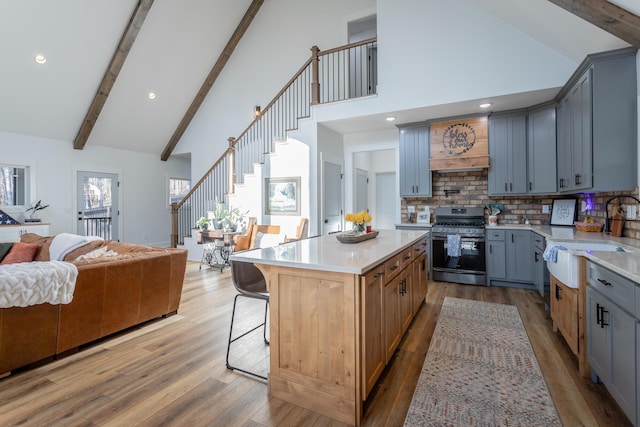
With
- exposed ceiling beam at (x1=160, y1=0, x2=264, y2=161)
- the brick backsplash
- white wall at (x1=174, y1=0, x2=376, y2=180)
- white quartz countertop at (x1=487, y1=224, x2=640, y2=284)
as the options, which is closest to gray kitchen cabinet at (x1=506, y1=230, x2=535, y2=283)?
the brick backsplash

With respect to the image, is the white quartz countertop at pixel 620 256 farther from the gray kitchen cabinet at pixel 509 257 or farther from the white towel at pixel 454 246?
the white towel at pixel 454 246

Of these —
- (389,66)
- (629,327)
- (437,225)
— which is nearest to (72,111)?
(389,66)

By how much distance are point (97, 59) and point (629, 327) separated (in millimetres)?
7952

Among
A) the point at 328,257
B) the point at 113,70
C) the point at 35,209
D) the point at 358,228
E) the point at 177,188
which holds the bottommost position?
the point at 328,257

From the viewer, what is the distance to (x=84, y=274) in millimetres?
2592

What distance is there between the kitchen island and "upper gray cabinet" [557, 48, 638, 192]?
2398mm

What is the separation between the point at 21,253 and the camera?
149 inches

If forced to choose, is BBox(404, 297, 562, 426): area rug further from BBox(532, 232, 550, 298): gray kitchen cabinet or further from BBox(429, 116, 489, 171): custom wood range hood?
BBox(429, 116, 489, 171): custom wood range hood

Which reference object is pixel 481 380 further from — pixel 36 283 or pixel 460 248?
pixel 36 283

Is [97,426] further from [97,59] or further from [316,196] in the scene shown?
[97,59]

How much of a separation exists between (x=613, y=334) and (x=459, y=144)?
3640 mm

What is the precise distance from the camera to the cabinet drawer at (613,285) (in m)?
1.57

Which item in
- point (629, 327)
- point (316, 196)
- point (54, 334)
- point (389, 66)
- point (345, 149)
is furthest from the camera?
point (345, 149)

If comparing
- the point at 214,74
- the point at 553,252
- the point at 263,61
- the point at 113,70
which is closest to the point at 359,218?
the point at 553,252
